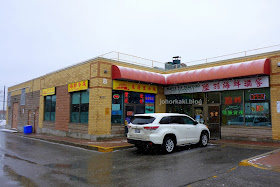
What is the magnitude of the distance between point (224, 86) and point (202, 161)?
25.2 feet

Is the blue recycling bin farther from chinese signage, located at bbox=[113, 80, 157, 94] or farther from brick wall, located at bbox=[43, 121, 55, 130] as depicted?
chinese signage, located at bbox=[113, 80, 157, 94]

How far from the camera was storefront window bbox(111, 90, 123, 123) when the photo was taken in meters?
14.9

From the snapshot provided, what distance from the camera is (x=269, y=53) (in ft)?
42.5

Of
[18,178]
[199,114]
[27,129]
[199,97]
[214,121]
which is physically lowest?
[27,129]

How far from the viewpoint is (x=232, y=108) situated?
14289 mm

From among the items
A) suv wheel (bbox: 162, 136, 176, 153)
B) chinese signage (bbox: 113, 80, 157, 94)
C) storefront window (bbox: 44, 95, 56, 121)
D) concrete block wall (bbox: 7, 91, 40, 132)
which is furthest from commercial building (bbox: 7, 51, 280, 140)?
suv wheel (bbox: 162, 136, 176, 153)

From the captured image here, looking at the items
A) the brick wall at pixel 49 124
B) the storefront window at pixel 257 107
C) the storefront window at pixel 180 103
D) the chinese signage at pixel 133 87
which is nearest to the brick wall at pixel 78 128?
the brick wall at pixel 49 124

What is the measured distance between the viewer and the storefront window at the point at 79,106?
50.2 ft

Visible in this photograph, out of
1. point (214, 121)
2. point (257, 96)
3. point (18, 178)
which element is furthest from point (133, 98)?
point (18, 178)

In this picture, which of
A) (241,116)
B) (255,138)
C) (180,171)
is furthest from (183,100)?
(180,171)

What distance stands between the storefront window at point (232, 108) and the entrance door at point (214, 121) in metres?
0.41

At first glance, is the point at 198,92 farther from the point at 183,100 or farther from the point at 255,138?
the point at 255,138

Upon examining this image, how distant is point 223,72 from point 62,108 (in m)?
12.2

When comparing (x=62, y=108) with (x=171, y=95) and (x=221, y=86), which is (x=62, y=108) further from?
(x=221, y=86)
